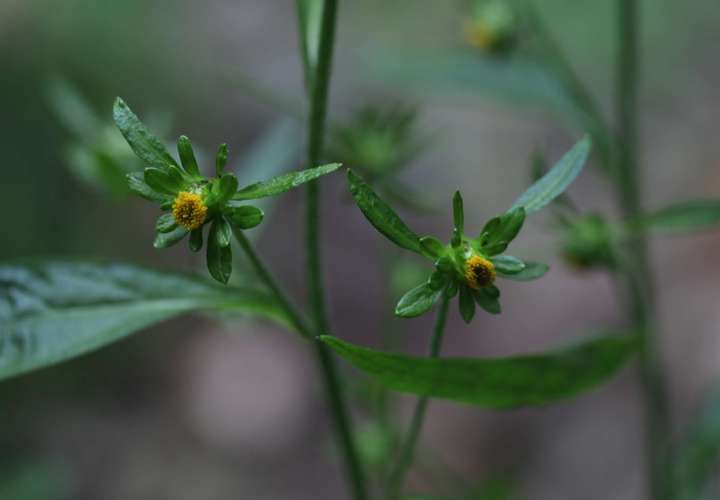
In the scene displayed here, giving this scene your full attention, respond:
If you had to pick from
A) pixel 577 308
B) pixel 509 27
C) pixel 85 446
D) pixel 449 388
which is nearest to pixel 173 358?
pixel 85 446

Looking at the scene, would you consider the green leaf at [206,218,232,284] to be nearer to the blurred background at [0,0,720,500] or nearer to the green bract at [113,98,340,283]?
the green bract at [113,98,340,283]

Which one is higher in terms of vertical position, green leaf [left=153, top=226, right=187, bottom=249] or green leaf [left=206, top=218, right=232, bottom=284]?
green leaf [left=153, top=226, right=187, bottom=249]

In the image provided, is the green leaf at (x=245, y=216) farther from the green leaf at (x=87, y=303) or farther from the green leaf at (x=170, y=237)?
the green leaf at (x=87, y=303)

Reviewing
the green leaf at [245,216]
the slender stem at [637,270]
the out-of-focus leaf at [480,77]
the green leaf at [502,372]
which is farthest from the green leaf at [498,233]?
→ the out-of-focus leaf at [480,77]

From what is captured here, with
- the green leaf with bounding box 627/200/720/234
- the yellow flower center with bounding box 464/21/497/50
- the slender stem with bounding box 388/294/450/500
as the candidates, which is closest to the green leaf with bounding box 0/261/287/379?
the slender stem with bounding box 388/294/450/500

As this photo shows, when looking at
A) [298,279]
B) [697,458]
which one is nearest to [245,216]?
[697,458]

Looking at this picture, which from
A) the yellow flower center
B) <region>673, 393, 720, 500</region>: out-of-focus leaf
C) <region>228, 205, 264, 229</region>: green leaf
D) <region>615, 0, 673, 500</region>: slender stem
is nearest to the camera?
<region>228, 205, 264, 229</region>: green leaf
